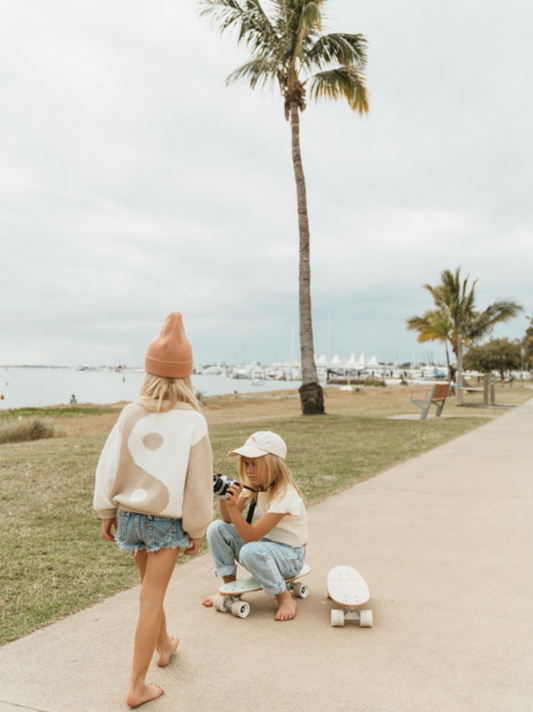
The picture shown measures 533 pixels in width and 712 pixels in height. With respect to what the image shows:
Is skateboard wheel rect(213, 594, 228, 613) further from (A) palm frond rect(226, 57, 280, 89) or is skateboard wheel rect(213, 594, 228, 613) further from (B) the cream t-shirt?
(A) palm frond rect(226, 57, 280, 89)

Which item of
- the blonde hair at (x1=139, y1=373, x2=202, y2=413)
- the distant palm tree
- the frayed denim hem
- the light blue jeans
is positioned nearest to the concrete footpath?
the light blue jeans

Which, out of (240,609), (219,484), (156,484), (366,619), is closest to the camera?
(156,484)

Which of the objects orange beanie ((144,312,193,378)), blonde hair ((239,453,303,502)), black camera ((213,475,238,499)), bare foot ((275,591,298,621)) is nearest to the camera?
orange beanie ((144,312,193,378))

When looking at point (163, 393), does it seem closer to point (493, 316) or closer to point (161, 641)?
point (161, 641)

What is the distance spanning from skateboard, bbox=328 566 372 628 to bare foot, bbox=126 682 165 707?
1.07 meters

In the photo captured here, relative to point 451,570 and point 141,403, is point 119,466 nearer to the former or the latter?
point 141,403

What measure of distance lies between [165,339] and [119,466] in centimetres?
57

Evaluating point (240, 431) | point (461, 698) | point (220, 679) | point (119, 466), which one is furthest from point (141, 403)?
point (240, 431)

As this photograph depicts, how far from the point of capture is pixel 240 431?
13102mm

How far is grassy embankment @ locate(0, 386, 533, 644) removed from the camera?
145 inches

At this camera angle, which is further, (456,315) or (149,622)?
(456,315)

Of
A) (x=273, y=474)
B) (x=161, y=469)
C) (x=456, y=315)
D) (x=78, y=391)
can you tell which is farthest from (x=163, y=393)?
(x=78, y=391)

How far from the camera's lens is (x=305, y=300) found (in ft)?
53.6

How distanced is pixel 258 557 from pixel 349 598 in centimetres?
52
